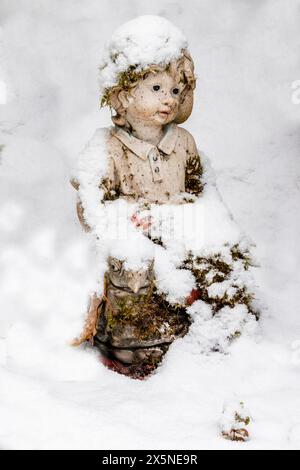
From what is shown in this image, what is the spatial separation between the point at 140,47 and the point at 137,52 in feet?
0.07

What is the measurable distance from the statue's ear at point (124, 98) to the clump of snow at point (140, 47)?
0.17 ft

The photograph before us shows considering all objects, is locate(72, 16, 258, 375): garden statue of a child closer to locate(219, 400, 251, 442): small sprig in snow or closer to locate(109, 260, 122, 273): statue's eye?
locate(109, 260, 122, 273): statue's eye

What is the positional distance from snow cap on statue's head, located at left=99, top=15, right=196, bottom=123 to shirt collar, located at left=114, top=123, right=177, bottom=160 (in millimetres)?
147

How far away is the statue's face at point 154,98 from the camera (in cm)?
345

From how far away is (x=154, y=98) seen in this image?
3.46 meters

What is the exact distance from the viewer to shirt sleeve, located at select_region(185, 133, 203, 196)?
145 inches

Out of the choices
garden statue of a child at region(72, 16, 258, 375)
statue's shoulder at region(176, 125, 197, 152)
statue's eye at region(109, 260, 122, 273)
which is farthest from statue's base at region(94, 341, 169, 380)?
statue's shoulder at region(176, 125, 197, 152)

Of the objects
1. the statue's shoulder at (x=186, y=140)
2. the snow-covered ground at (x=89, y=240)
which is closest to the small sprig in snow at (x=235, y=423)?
the snow-covered ground at (x=89, y=240)

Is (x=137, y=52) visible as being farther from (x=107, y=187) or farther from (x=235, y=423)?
(x=235, y=423)

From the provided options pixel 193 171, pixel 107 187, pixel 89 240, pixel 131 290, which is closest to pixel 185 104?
pixel 193 171

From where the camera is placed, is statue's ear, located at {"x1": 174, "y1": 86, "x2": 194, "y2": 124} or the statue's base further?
statue's ear, located at {"x1": 174, "y1": 86, "x2": 194, "y2": 124}

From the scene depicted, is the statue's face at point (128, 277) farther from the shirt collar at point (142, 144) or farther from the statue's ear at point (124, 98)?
the statue's ear at point (124, 98)

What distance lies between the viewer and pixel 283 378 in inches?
133
